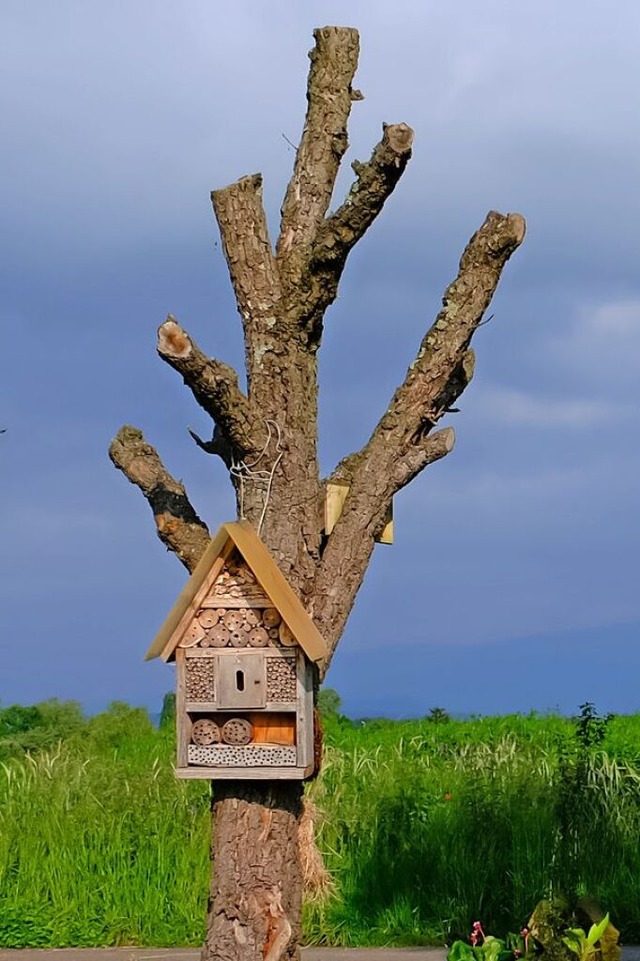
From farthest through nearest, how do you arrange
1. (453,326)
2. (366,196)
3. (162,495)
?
(162,495) → (453,326) → (366,196)

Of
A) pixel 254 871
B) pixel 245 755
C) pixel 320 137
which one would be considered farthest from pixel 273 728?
pixel 320 137

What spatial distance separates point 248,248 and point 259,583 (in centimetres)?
186

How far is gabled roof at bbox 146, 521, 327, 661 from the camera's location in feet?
18.8

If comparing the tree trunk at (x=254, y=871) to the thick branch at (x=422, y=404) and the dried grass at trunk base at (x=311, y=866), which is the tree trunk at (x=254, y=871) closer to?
Result: the thick branch at (x=422, y=404)

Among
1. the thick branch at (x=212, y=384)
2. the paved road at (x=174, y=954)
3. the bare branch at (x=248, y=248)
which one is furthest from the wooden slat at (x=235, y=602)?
the paved road at (x=174, y=954)

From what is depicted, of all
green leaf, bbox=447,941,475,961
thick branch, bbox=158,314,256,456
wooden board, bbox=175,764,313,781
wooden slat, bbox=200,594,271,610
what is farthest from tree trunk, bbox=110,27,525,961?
green leaf, bbox=447,941,475,961

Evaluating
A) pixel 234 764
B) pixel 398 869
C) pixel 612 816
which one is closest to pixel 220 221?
pixel 234 764

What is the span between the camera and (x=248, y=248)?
22.0 feet

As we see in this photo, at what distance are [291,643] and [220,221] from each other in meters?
2.33

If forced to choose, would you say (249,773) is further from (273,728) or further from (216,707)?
(216,707)

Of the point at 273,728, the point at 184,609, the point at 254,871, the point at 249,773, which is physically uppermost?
the point at 184,609

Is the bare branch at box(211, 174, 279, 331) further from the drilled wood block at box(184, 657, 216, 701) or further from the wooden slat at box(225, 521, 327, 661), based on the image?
the drilled wood block at box(184, 657, 216, 701)

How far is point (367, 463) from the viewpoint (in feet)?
21.6

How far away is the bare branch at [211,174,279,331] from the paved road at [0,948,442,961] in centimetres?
406
